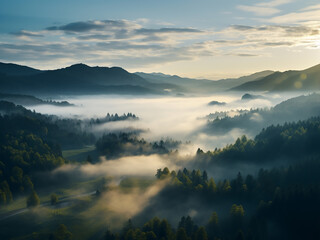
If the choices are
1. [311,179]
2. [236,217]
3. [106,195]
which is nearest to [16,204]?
[106,195]

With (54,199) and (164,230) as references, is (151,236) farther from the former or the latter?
(54,199)

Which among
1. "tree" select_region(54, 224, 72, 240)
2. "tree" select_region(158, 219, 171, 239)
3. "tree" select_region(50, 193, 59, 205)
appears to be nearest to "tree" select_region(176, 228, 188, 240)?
"tree" select_region(158, 219, 171, 239)

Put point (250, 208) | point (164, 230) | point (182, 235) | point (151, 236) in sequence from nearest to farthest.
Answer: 1. point (182, 235)
2. point (151, 236)
3. point (164, 230)
4. point (250, 208)

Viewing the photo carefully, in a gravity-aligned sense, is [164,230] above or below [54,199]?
above

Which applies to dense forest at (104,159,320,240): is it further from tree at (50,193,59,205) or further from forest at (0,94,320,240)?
tree at (50,193,59,205)

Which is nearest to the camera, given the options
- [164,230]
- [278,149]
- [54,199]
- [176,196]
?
[164,230]

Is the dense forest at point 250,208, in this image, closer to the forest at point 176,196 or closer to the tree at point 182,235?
the tree at point 182,235

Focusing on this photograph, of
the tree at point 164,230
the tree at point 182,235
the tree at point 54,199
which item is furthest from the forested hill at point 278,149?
the tree at point 182,235

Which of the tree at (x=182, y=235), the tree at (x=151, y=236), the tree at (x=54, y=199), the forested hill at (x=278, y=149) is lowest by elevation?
the tree at (x=54, y=199)

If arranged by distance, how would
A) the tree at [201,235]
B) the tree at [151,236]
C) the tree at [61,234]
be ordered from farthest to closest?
the tree at [61,234]
the tree at [151,236]
the tree at [201,235]

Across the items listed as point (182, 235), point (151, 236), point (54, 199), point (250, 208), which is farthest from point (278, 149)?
point (54, 199)

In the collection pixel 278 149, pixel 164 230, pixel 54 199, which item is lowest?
pixel 54 199
